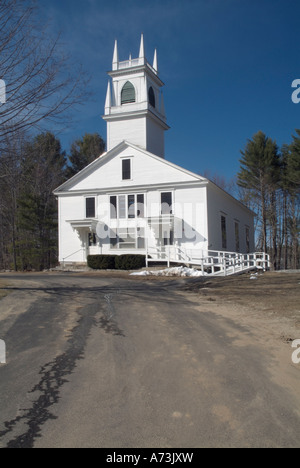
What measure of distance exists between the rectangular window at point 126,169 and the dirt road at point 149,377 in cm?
1953

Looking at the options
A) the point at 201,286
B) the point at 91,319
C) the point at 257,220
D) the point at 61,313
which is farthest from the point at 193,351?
the point at 257,220

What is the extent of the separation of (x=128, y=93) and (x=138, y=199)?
9.45m

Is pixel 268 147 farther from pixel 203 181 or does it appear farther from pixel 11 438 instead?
pixel 11 438

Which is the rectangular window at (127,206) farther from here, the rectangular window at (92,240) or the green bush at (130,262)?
the green bush at (130,262)

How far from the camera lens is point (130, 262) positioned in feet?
83.8

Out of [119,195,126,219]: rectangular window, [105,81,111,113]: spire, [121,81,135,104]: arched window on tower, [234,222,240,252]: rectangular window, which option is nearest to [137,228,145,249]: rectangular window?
[119,195,126,219]: rectangular window

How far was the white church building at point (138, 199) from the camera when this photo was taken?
26.7 metres

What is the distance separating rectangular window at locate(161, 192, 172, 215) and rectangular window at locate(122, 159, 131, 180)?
10.2ft

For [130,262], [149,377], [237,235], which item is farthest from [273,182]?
[149,377]

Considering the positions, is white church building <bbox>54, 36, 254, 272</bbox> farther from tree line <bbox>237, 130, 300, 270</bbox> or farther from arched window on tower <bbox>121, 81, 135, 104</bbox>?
tree line <bbox>237, 130, 300, 270</bbox>

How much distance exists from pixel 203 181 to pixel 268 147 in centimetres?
1896

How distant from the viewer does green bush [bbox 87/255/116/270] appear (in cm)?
2626

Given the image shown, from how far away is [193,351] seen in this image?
643 centimetres

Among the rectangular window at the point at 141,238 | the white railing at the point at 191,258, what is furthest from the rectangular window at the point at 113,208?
the white railing at the point at 191,258
